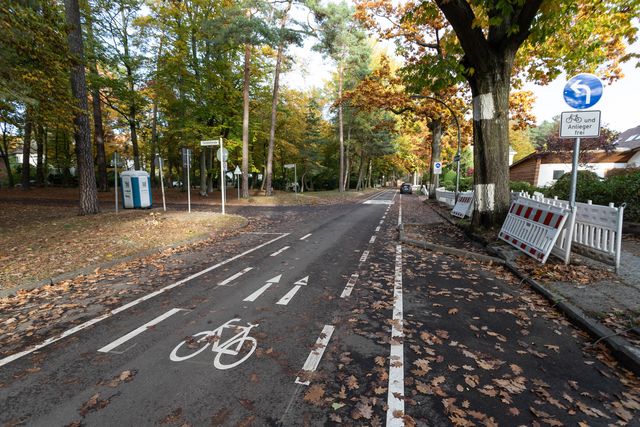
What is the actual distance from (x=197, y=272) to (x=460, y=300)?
5314mm

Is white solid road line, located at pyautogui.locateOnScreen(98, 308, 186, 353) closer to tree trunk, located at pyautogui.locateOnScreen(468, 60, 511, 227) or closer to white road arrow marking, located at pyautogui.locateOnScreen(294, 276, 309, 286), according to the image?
white road arrow marking, located at pyautogui.locateOnScreen(294, 276, 309, 286)

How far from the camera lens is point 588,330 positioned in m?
4.08

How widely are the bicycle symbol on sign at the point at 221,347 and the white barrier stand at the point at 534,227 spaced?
20.7 ft

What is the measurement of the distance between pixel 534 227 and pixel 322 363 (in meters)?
6.67

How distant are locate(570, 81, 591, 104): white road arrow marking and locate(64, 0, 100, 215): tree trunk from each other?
47.7ft

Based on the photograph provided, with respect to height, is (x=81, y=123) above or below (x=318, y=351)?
above

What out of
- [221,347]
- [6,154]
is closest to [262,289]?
[221,347]

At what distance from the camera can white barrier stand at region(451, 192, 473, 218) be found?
14.5 metres

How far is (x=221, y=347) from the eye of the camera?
12.2ft

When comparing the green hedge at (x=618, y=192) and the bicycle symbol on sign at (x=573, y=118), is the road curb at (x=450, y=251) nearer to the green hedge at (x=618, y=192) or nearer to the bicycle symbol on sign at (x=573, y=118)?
the bicycle symbol on sign at (x=573, y=118)

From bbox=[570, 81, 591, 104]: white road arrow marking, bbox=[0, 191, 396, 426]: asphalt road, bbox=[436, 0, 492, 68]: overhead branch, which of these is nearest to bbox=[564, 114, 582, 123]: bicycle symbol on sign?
bbox=[570, 81, 591, 104]: white road arrow marking

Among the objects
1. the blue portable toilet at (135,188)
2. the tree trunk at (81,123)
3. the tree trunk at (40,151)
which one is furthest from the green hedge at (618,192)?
the tree trunk at (40,151)

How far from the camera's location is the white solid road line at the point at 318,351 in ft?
10.9

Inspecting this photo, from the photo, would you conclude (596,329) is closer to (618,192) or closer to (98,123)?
(618,192)
